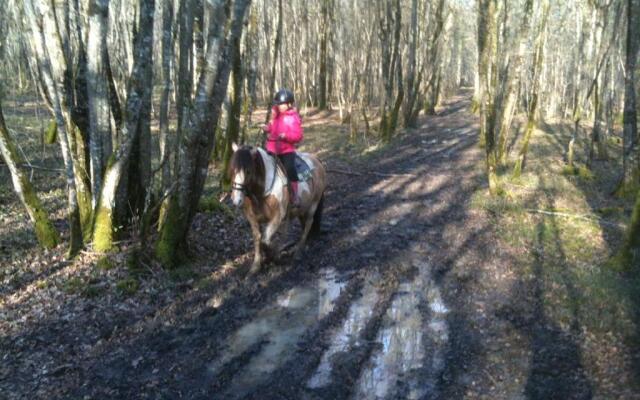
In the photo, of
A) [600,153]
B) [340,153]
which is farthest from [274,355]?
[600,153]

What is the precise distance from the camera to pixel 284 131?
866 cm

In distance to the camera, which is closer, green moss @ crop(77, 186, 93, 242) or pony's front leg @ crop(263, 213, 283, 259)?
pony's front leg @ crop(263, 213, 283, 259)

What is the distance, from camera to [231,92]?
533 inches

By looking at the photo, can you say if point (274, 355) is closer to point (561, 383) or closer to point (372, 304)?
point (372, 304)

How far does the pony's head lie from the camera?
23.5 ft

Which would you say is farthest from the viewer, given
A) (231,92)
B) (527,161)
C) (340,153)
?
(340,153)

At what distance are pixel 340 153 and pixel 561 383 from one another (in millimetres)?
15515

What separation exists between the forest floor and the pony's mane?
4.57ft

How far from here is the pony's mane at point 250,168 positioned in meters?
7.23

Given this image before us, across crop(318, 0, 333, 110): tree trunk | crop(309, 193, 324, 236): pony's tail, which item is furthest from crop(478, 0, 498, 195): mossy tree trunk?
crop(318, 0, 333, 110): tree trunk

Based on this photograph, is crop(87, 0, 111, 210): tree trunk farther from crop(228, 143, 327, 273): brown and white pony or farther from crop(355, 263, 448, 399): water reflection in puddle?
crop(355, 263, 448, 399): water reflection in puddle

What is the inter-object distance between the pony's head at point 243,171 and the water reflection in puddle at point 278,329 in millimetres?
1576

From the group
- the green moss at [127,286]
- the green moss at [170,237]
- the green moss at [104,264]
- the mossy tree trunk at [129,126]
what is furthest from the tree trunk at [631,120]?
the green moss at [104,264]

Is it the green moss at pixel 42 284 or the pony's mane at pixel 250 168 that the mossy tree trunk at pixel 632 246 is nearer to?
the pony's mane at pixel 250 168
